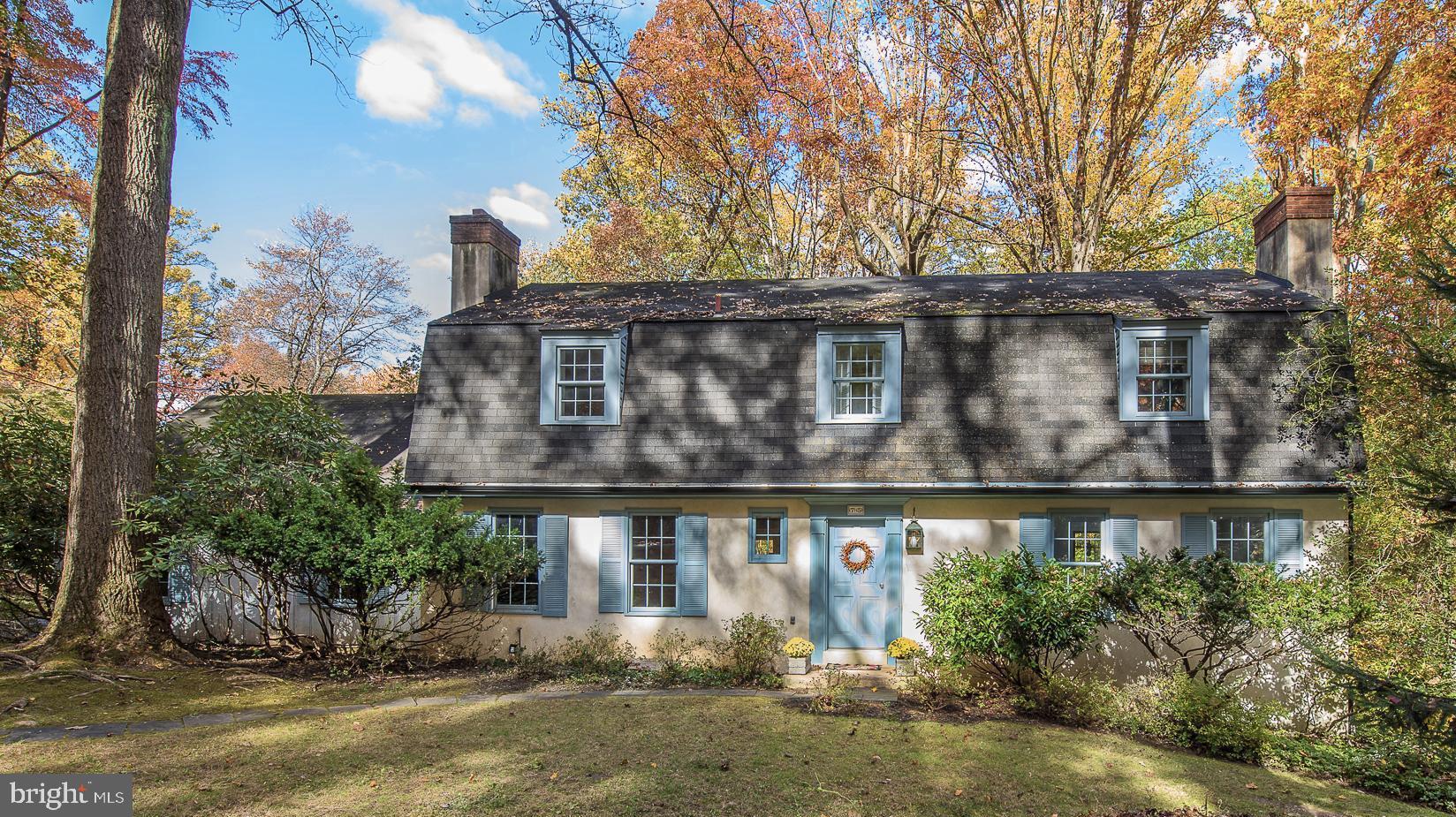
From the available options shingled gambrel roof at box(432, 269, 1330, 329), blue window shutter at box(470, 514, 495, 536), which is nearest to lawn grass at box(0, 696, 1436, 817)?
blue window shutter at box(470, 514, 495, 536)

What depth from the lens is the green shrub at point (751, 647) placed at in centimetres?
1027

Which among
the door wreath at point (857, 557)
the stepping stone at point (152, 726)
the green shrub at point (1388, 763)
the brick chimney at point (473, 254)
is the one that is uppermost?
the brick chimney at point (473, 254)

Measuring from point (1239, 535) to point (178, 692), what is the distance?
545 inches

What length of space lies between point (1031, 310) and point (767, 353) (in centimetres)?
424

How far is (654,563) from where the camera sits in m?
11.5

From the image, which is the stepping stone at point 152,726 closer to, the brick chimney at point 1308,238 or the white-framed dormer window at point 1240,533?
the white-framed dormer window at point 1240,533

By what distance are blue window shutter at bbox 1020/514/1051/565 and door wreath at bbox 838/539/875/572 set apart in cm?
219

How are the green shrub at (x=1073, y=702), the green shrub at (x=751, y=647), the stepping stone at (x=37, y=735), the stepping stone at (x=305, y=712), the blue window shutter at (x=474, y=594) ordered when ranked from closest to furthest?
the stepping stone at (x=37, y=735)
the stepping stone at (x=305, y=712)
the green shrub at (x=1073, y=702)
the green shrub at (x=751, y=647)
the blue window shutter at (x=474, y=594)

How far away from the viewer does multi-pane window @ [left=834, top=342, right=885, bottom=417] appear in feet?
38.5

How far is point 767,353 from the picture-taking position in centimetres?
1202

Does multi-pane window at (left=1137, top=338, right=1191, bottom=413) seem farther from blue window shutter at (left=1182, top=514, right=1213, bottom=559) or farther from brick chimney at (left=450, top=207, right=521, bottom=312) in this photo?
brick chimney at (left=450, top=207, right=521, bottom=312)

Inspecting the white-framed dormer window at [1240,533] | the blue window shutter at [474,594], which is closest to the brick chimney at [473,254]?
the blue window shutter at [474,594]

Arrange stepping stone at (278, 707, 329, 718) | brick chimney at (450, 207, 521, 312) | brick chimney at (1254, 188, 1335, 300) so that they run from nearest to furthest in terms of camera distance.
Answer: stepping stone at (278, 707, 329, 718), brick chimney at (1254, 188, 1335, 300), brick chimney at (450, 207, 521, 312)

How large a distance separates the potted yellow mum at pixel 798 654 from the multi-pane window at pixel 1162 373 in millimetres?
6067
